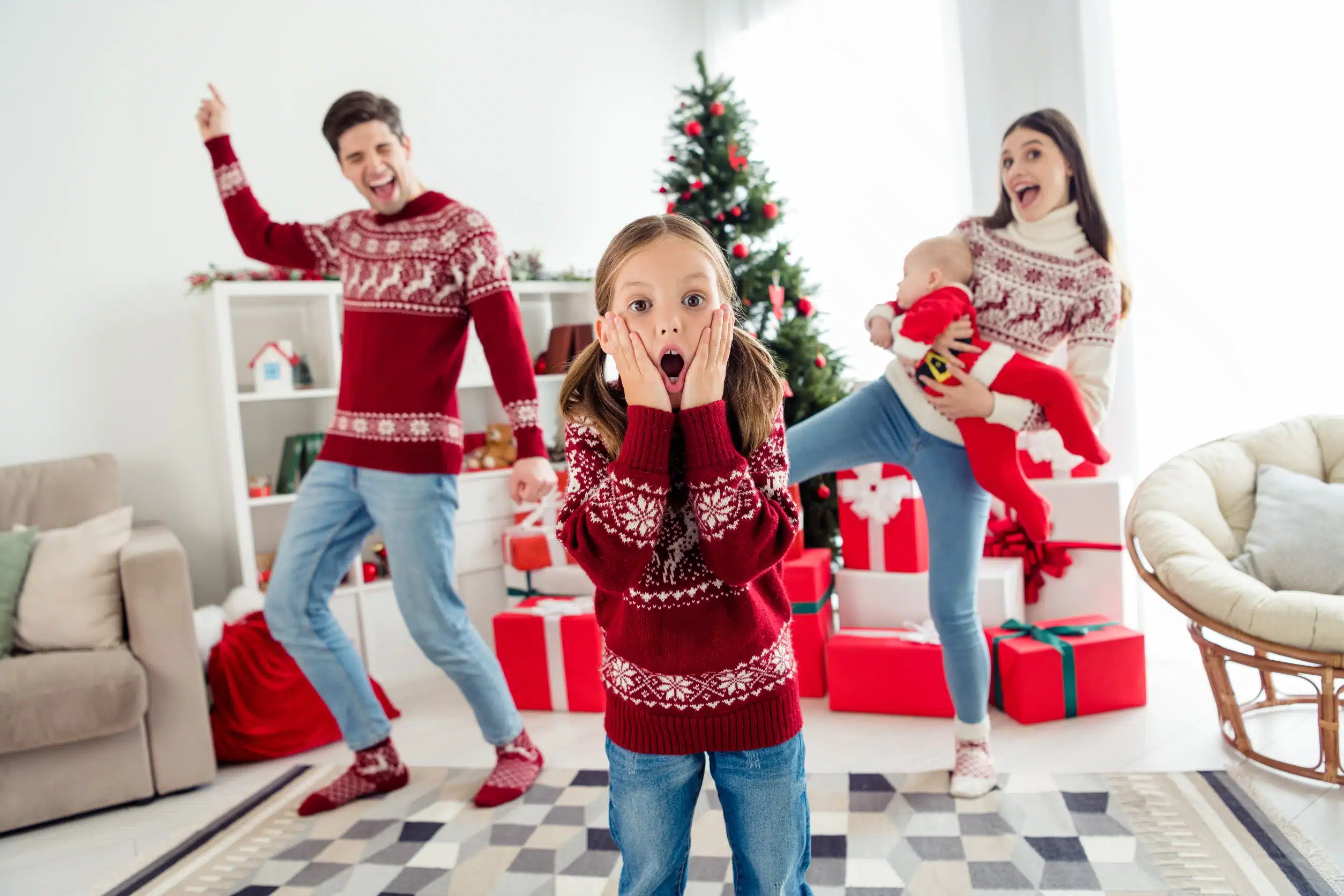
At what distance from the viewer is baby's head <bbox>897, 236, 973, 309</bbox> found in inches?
79.0

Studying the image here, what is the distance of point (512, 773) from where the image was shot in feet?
7.39

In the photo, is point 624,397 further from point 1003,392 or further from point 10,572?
point 10,572

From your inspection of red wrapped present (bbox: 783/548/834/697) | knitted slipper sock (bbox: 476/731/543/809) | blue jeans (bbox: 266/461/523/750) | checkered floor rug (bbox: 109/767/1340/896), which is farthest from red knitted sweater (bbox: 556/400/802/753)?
red wrapped present (bbox: 783/548/834/697)

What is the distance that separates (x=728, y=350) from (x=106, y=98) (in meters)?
3.01

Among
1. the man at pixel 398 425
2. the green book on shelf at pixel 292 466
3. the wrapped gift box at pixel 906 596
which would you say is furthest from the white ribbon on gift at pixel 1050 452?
the green book on shelf at pixel 292 466

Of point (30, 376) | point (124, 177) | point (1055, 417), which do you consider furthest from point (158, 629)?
point (1055, 417)

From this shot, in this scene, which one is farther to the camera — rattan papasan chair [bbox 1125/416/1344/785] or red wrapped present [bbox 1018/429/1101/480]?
red wrapped present [bbox 1018/429/1101/480]

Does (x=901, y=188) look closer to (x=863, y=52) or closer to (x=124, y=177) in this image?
(x=863, y=52)

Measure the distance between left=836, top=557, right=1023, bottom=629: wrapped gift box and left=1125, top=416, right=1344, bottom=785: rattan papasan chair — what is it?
16.6 inches

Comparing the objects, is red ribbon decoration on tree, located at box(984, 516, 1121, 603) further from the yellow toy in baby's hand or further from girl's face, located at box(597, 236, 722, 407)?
girl's face, located at box(597, 236, 722, 407)

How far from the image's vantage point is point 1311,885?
64.9 inches

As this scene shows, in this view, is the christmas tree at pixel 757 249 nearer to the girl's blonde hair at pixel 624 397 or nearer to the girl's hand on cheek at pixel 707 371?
the girl's blonde hair at pixel 624 397

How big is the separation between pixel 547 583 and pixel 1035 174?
1891mm

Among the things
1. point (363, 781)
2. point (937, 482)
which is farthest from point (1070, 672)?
point (363, 781)
